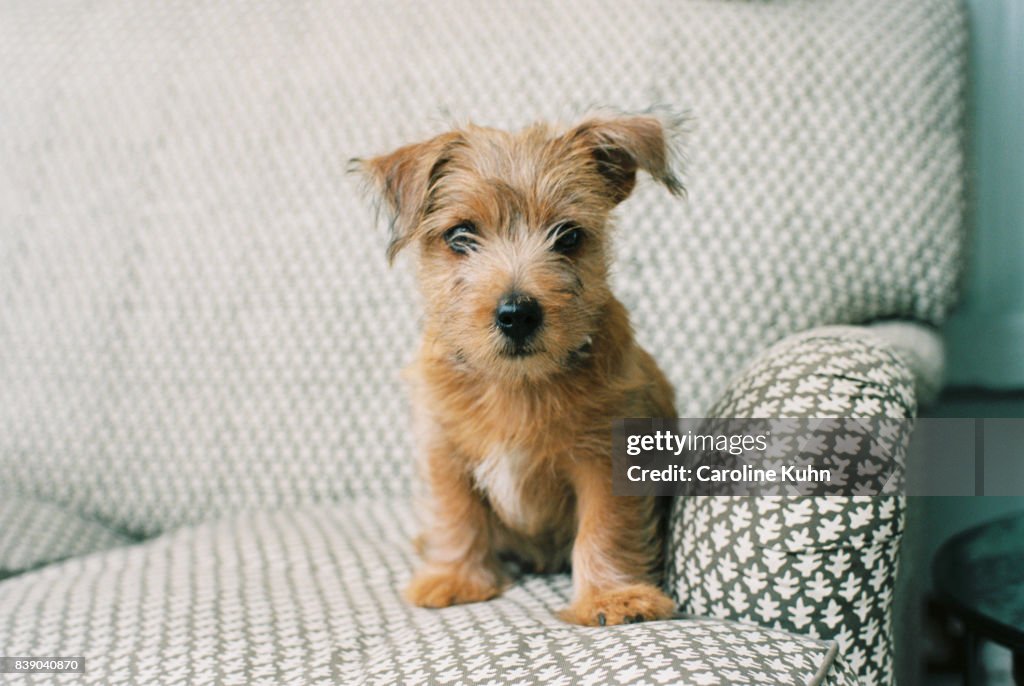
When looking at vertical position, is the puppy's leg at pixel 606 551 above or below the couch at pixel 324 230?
below

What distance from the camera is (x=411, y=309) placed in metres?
2.62

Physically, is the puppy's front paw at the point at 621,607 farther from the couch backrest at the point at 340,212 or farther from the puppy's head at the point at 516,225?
the couch backrest at the point at 340,212

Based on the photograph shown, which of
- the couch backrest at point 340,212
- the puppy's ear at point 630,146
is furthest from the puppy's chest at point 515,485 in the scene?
the couch backrest at point 340,212

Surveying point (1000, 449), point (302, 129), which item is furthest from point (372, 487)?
point (1000, 449)

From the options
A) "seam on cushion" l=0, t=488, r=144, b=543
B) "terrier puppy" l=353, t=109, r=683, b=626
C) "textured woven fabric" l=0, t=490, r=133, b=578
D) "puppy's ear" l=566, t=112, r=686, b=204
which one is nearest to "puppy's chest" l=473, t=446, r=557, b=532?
"terrier puppy" l=353, t=109, r=683, b=626

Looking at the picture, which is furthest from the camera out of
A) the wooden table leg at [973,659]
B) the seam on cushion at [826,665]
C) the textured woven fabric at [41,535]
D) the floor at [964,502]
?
the floor at [964,502]

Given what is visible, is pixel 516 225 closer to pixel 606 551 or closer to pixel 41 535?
pixel 606 551

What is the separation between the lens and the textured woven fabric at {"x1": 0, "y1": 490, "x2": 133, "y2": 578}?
223 cm

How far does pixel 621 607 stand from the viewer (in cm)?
161

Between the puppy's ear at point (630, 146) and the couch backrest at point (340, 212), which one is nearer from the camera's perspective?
the puppy's ear at point (630, 146)

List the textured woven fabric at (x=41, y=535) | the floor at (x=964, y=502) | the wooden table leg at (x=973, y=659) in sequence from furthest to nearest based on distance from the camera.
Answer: the floor at (x=964, y=502) < the textured woven fabric at (x=41, y=535) < the wooden table leg at (x=973, y=659)

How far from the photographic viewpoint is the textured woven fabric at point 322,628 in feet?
4.43

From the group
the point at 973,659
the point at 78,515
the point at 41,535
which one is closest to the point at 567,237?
the point at 973,659

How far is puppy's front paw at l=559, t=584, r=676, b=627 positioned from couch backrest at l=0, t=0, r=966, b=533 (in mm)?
919
